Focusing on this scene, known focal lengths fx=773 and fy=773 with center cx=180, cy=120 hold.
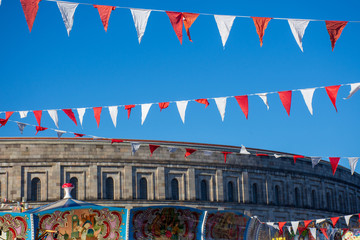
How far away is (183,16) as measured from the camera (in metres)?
21.3

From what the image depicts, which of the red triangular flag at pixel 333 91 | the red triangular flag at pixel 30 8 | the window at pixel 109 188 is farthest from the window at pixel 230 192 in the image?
the red triangular flag at pixel 30 8

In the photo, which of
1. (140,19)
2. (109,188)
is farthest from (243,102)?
(109,188)

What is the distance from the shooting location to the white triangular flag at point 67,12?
792 inches

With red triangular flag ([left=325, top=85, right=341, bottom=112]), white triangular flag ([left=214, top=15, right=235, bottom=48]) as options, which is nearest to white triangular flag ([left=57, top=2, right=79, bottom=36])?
white triangular flag ([left=214, top=15, right=235, bottom=48])

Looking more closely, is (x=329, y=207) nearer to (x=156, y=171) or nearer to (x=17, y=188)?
(x=156, y=171)

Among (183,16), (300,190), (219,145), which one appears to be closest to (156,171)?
(219,145)

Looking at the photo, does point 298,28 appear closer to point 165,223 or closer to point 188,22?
point 188,22

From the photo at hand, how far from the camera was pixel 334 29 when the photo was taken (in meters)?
21.3

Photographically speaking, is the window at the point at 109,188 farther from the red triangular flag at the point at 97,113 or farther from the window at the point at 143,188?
the red triangular flag at the point at 97,113

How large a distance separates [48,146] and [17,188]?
315 centimetres

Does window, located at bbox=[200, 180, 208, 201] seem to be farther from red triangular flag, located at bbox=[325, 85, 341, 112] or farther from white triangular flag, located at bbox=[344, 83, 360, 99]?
white triangular flag, located at bbox=[344, 83, 360, 99]

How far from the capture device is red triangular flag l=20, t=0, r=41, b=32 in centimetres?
1933

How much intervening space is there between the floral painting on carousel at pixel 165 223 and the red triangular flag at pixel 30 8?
261 inches

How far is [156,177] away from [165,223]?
1034 inches
